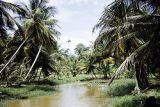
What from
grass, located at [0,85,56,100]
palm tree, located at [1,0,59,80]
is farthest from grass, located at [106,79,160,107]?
palm tree, located at [1,0,59,80]

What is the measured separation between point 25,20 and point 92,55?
656 inches

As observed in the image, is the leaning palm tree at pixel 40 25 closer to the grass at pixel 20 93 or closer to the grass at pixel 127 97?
the grass at pixel 20 93

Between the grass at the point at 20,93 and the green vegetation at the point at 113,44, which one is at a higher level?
the green vegetation at the point at 113,44

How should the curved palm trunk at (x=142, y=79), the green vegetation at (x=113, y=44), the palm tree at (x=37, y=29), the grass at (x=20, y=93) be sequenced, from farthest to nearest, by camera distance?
the palm tree at (x=37, y=29) → the grass at (x=20, y=93) → the curved palm trunk at (x=142, y=79) → the green vegetation at (x=113, y=44)

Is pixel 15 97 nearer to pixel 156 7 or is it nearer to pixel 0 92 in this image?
pixel 0 92

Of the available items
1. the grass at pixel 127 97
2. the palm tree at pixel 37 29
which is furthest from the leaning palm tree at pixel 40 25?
the grass at pixel 127 97

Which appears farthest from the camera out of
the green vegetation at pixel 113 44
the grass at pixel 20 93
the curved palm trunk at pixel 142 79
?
the grass at pixel 20 93

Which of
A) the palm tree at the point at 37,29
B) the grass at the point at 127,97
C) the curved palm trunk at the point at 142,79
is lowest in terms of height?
the grass at the point at 127,97

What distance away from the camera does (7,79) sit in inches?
1150

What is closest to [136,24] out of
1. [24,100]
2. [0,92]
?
[24,100]

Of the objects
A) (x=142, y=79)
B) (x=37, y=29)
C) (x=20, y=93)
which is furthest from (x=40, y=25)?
(x=142, y=79)

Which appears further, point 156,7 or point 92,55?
point 92,55

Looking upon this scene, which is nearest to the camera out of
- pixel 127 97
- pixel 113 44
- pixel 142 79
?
pixel 127 97

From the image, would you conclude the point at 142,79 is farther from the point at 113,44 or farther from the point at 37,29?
the point at 37,29
